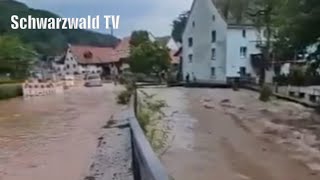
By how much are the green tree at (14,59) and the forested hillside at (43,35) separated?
11.9 metres

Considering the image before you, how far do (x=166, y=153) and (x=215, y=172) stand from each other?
8.14ft

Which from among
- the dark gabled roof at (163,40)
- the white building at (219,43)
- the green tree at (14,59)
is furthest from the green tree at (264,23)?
the green tree at (14,59)

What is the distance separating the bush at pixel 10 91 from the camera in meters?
41.1

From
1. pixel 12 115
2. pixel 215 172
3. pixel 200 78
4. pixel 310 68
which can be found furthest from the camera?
pixel 200 78

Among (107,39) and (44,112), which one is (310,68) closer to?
(44,112)

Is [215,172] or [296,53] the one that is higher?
[296,53]

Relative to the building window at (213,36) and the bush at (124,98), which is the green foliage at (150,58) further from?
the bush at (124,98)

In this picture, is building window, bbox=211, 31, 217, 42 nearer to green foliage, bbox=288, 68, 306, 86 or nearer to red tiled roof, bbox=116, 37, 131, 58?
green foliage, bbox=288, 68, 306, 86

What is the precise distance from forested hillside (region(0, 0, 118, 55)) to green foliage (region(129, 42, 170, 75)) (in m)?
18.0

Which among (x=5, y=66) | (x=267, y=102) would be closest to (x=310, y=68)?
(x=267, y=102)

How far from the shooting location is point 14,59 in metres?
58.8

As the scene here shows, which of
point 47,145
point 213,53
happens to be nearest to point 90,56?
point 213,53

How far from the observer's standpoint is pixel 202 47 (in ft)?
222

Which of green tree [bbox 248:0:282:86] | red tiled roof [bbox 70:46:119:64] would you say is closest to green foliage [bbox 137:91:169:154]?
green tree [bbox 248:0:282:86]
